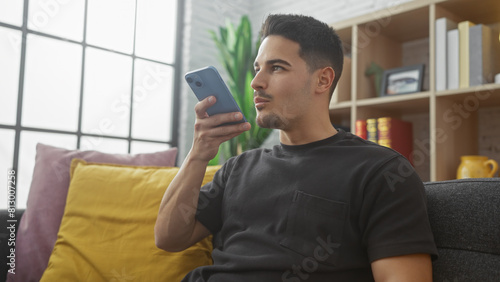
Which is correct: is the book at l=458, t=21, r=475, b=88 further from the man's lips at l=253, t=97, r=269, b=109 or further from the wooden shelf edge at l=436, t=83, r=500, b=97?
the man's lips at l=253, t=97, r=269, b=109

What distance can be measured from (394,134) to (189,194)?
1496 millimetres

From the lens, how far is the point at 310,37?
123 cm

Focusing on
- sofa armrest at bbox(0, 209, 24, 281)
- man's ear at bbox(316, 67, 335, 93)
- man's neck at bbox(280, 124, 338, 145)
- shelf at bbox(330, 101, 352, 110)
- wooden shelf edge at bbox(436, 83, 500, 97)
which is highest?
wooden shelf edge at bbox(436, 83, 500, 97)

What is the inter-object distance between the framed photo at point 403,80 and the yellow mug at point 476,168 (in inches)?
17.7

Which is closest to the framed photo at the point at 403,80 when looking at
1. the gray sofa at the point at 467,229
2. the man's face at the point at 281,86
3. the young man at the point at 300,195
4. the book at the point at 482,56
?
the book at the point at 482,56

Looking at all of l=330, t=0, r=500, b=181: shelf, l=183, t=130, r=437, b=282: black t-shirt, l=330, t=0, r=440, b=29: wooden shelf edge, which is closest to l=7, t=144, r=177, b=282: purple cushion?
l=183, t=130, r=437, b=282: black t-shirt

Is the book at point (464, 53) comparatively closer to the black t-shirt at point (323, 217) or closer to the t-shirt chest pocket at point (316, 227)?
the black t-shirt at point (323, 217)

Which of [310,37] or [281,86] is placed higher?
[310,37]

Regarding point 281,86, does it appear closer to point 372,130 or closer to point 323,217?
point 323,217

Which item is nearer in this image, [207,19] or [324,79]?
[324,79]

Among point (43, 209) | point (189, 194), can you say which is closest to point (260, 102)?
point (189, 194)

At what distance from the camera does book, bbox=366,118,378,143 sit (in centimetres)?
237

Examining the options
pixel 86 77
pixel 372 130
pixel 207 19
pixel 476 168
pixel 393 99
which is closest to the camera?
pixel 476 168

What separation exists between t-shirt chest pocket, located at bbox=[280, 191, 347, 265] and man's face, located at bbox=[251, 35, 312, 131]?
0.81ft
